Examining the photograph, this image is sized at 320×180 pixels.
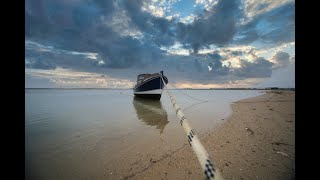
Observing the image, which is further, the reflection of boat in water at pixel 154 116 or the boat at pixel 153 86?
the boat at pixel 153 86

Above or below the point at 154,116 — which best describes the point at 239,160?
above

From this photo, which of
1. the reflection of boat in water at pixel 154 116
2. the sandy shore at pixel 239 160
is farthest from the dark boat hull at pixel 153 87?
the sandy shore at pixel 239 160

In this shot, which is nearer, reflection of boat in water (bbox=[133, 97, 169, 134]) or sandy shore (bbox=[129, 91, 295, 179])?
sandy shore (bbox=[129, 91, 295, 179])

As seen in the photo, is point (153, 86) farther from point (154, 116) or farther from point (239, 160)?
point (239, 160)

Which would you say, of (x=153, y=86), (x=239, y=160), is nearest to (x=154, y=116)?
(x=239, y=160)

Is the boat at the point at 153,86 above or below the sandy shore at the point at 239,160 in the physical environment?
above

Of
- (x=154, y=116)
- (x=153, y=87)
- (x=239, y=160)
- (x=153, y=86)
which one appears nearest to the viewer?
(x=239, y=160)

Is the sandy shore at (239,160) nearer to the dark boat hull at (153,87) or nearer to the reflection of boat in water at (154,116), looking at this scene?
the reflection of boat in water at (154,116)

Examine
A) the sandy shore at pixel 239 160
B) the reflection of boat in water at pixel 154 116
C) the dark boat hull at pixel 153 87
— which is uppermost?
the dark boat hull at pixel 153 87

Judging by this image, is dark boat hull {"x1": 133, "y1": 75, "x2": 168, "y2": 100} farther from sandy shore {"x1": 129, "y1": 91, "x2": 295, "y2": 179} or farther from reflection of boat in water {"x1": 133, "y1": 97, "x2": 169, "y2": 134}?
sandy shore {"x1": 129, "y1": 91, "x2": 295, "y2": 179}

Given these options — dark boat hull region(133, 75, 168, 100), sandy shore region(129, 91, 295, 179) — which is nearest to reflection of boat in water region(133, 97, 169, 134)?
sandy shore region(129, 91, 295, 179)
